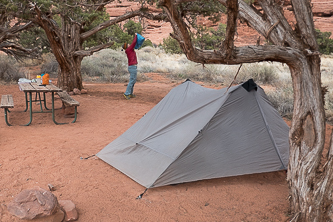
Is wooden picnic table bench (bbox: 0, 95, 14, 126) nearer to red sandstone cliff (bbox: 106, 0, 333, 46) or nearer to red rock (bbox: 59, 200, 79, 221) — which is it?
red rock (bbox: 59, 200, 79, 221)

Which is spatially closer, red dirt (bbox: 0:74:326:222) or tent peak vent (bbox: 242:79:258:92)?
red dirt (bbox: 0:74:326:222)

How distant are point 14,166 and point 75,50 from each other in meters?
6.65

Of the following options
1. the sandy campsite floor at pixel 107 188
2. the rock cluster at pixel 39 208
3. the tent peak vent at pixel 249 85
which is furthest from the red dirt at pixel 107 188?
the tent peak vent at pixel 249 85

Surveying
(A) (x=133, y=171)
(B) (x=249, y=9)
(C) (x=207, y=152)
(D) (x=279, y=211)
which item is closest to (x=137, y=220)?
(A) (x=133, y=171)

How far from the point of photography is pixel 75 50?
1037 cm

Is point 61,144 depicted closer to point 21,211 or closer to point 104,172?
point 104,172

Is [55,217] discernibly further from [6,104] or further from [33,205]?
[6,104]

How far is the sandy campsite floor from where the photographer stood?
3.37 m

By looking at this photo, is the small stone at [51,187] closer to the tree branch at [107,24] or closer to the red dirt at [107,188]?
the red dirt at [107,188]

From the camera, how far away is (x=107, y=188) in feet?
12.7

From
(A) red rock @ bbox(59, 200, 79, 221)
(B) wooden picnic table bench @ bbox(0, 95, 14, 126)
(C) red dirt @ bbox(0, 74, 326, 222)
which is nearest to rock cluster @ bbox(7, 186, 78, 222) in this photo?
(A) red rock @ bbox(59, 200, 79, 221)

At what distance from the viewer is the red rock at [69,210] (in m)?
3.13

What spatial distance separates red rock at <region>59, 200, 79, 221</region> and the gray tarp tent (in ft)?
3.18

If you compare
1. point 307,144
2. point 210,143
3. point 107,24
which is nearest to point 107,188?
point 210,143
